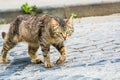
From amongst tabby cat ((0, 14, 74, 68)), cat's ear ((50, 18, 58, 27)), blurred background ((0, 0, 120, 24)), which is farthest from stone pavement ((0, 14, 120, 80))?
blurred background ((0, 0, 120, 24))

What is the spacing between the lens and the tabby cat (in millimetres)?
6492

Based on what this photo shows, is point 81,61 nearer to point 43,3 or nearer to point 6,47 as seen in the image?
point 6,47

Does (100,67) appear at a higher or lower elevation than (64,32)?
lower

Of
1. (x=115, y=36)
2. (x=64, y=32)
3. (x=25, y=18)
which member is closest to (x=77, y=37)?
(x=115, y=36)

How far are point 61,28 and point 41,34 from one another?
1.54ft

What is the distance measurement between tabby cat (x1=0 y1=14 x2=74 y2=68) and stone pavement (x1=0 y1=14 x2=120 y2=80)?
0.64ft

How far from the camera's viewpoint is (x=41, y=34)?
6785mm

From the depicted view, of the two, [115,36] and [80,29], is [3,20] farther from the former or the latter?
[115,36]

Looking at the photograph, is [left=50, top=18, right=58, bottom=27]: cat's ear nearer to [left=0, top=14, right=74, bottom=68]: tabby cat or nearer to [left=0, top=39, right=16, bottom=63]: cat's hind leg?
[left=0, top=14, right=74, bottom=68]: tabby cat

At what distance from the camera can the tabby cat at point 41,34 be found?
256 inches

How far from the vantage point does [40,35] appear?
22.3 ft

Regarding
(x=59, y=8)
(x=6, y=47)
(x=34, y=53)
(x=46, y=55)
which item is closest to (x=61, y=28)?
(x=46, y=55)

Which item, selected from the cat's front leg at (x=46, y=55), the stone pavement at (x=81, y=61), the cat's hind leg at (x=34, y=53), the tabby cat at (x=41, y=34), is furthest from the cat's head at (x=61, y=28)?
the cat's hind leg at (x=34, y=53)

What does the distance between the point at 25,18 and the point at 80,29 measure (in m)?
3.34
